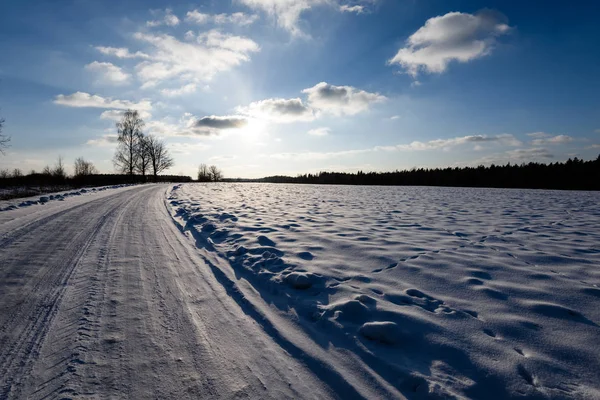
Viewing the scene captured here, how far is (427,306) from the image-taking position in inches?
121

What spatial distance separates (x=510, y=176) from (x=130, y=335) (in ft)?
145

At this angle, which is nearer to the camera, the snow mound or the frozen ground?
the frozen ground

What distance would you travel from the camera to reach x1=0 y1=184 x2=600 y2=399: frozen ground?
194 cm

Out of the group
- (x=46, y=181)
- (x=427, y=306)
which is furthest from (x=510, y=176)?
(x=46, y=181)

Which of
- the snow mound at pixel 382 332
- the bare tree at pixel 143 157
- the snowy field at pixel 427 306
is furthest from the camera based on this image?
the bare tree at pixel 143 157

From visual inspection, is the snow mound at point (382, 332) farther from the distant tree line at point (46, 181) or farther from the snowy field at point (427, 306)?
the distant tree line at point (46, 181)

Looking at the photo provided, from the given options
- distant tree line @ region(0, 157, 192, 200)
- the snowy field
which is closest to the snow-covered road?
the snowy field

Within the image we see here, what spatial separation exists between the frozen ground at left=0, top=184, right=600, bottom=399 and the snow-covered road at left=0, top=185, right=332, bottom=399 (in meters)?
0.01

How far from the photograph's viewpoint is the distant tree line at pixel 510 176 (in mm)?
31203

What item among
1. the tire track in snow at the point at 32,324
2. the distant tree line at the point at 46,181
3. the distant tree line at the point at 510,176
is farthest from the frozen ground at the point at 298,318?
the distant tree line at the point at 510,176

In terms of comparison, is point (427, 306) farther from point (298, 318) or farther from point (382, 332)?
point (298, 318)

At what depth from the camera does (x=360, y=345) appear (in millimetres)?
2438

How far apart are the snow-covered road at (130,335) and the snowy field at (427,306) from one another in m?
0.26

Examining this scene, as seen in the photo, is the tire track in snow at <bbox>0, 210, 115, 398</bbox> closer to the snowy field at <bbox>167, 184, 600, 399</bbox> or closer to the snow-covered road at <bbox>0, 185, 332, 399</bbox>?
the snow-covered road at <bbox>0, 185, 332, 399</bbox>
